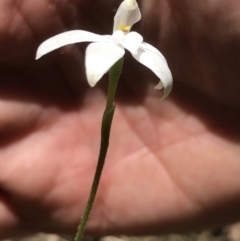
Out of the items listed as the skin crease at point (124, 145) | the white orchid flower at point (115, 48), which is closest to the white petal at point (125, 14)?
the white orchid flower at point (115, 48)

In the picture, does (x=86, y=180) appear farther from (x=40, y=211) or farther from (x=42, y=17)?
(x=42, y=17)

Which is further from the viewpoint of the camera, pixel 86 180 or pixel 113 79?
pixel 86 180

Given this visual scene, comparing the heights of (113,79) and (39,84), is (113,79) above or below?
below

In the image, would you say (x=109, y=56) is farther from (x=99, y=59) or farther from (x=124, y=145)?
(x=124, y=145)

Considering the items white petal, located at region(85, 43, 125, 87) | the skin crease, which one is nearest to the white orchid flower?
white petal, located at region(85, 43, 125, 87)

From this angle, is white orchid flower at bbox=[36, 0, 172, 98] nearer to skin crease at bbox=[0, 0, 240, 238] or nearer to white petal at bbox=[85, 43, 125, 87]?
white petal at bbox=[85, 43, 125, 87]

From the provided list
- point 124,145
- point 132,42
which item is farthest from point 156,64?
point 124,145

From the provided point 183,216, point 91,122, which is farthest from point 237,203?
point 91,122
